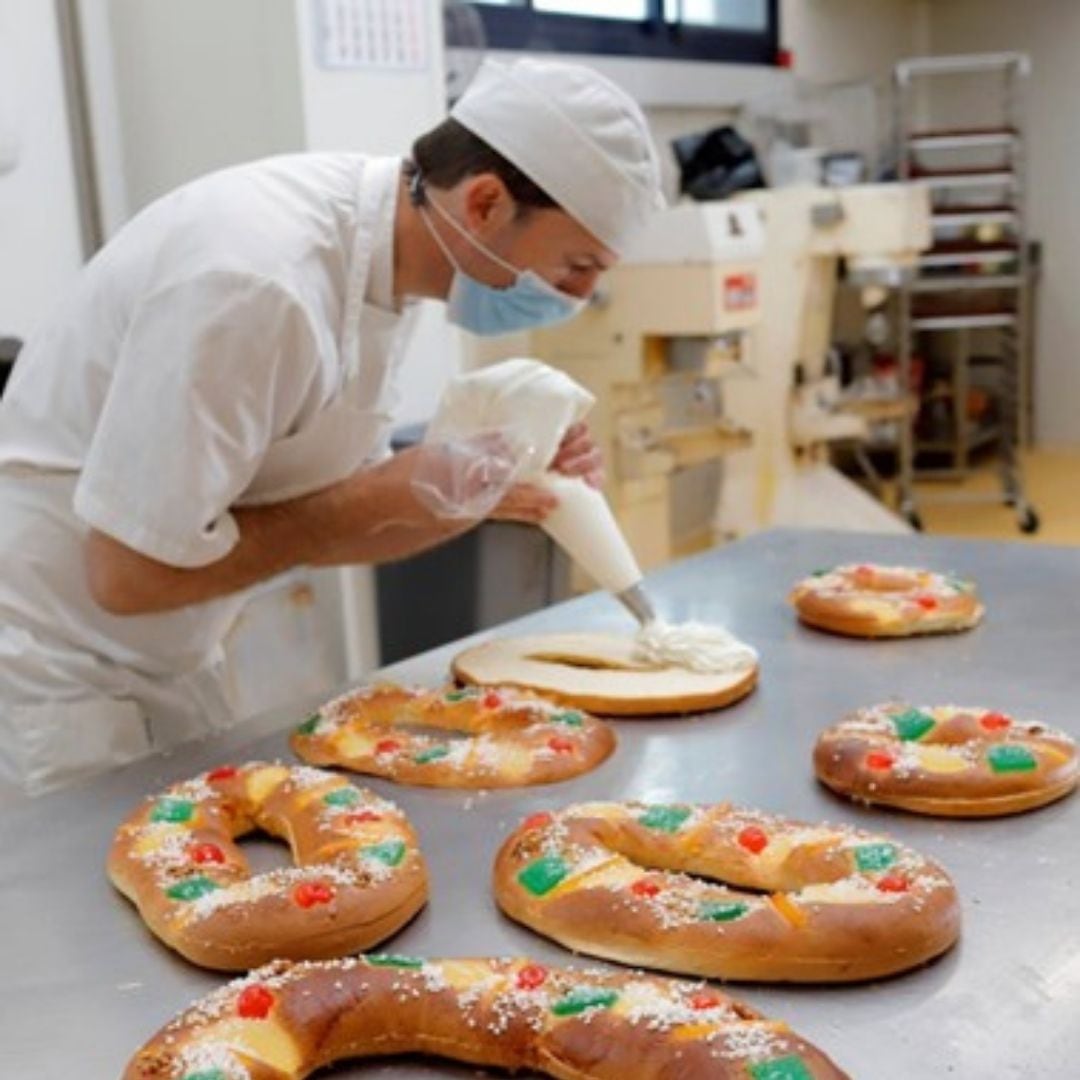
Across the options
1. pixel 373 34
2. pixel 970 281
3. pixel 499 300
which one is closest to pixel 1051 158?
pixel 970 281

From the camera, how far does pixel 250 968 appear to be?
112 cm

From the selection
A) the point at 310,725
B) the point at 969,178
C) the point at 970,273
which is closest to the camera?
the point at 310,725

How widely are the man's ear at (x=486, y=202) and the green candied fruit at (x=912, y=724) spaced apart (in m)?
0.68

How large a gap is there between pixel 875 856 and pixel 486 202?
2.71ft

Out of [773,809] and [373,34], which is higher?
[373,34]

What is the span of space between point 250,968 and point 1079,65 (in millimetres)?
6045

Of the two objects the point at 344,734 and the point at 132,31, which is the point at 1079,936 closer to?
the point at 344,734

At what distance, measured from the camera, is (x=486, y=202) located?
5.37ft

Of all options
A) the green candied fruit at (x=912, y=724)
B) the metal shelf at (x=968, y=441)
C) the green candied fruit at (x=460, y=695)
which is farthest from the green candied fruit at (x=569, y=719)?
the metal shelf at (x=968, y=441)

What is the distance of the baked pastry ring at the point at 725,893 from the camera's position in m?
1.09

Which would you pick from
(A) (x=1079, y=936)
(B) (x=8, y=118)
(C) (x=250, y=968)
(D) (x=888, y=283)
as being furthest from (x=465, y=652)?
(D) (x=888, y=283)

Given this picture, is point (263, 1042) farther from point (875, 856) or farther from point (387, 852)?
point (875, 856)

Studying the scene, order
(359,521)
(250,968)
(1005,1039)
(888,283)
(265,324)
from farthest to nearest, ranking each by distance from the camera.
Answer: (888,283), (359,521), (265,324), (250,968), (1005,1039)

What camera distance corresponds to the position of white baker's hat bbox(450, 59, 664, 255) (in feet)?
5.33
